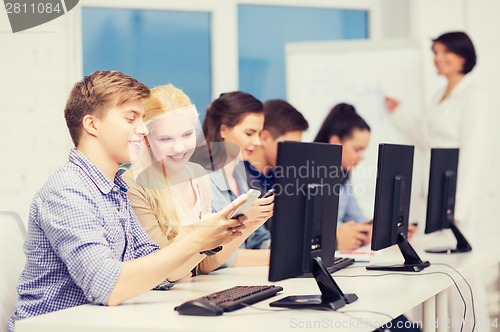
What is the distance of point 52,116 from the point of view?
13.1ft

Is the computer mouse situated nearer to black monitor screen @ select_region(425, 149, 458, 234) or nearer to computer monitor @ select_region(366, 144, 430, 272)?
computer monitor @ select_region(366, 144, 430, 272)

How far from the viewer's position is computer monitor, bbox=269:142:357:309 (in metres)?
1.69

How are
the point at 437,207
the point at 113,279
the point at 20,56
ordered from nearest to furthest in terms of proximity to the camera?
the point at 113,279, the point at 437,207, the point at 20,56

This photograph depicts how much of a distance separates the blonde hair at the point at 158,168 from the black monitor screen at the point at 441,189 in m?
1.26

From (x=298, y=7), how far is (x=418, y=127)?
1.15 m

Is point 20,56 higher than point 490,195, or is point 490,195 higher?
point 20,56

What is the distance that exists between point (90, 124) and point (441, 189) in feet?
5.45

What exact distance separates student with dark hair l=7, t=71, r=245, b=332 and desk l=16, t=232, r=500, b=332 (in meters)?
0.09

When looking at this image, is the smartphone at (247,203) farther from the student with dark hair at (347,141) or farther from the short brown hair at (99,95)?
the student with dark hair at (347,141)

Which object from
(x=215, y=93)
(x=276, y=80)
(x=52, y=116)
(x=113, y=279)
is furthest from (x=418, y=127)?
(x=113, y=279)

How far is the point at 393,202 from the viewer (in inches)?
96.0

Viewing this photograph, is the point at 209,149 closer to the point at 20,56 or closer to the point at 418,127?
the point at 20,56

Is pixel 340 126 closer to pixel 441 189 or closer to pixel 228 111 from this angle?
pixel 441 189

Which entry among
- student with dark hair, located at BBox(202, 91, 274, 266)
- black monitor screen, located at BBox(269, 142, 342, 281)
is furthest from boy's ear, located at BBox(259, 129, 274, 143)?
black monitor screen, located at BBox(269, 142, 342, 281)
